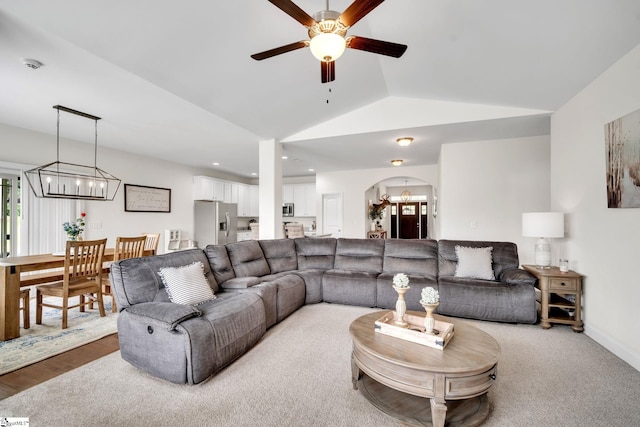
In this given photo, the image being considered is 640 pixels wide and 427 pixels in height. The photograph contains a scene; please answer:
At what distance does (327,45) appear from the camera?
1853 millimetres

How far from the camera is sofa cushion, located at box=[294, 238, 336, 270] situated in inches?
173

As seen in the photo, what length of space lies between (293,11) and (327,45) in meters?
0.27

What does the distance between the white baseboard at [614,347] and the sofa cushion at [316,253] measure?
2.96 metres

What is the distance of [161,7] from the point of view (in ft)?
6.81

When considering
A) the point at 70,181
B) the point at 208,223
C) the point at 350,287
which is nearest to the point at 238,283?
the point at 350,287

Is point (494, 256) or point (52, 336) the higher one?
point (494, 256)

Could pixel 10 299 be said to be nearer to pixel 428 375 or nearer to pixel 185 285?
pixel 185 285

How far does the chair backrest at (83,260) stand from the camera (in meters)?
3.11

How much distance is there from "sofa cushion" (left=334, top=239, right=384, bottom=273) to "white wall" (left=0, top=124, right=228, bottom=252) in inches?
161

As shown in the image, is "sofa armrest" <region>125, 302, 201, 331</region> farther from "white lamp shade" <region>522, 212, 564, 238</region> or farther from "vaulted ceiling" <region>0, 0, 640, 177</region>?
"white lamp shade" <region>522, 212, 564, 238</region>

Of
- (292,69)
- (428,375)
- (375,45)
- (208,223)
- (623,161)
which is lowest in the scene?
(428,375)

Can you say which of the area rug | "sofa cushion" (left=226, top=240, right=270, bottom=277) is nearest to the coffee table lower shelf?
"sofa cushion" (left=226, top=240, right=270, bottom=277)

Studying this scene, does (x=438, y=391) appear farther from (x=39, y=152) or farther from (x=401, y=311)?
(x=39, y=152)

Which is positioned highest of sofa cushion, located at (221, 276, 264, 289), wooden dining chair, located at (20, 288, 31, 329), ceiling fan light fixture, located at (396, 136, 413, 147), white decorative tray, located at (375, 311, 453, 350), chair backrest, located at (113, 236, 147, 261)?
ceiling fan light fixture, located at (396, 136, 413, 147)
